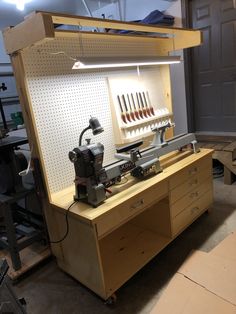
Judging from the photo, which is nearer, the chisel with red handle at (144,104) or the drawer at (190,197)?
the drawer at (190,197)

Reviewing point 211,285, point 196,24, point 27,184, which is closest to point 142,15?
point 196,24

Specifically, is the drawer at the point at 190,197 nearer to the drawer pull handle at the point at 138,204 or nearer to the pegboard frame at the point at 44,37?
the drawer pull handle at the point at 138,204

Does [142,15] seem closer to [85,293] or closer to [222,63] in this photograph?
[222,63]

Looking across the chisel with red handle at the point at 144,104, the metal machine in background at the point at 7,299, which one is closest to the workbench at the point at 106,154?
the chisel with red handle at the point at 144,104

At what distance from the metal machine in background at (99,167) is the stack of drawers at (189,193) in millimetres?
222

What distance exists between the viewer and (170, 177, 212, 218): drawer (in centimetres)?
209

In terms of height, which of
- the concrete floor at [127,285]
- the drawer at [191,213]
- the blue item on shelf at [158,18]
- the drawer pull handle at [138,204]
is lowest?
the concrete floor at [127,285]

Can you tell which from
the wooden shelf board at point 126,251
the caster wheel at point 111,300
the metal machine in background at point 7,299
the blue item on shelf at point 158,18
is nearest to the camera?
the metal machine in background at point 7,299

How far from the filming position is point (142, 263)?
1.88m

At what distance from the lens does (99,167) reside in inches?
64.9

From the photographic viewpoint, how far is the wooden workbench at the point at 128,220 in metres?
1.59

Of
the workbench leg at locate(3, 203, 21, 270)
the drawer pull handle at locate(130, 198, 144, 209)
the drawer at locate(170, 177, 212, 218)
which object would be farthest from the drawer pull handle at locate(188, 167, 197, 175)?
the workbench leg at locate(3, 203, 21, 270)

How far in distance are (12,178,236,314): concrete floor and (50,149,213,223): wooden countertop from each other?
63cm

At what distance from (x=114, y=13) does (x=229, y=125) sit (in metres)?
2.74
